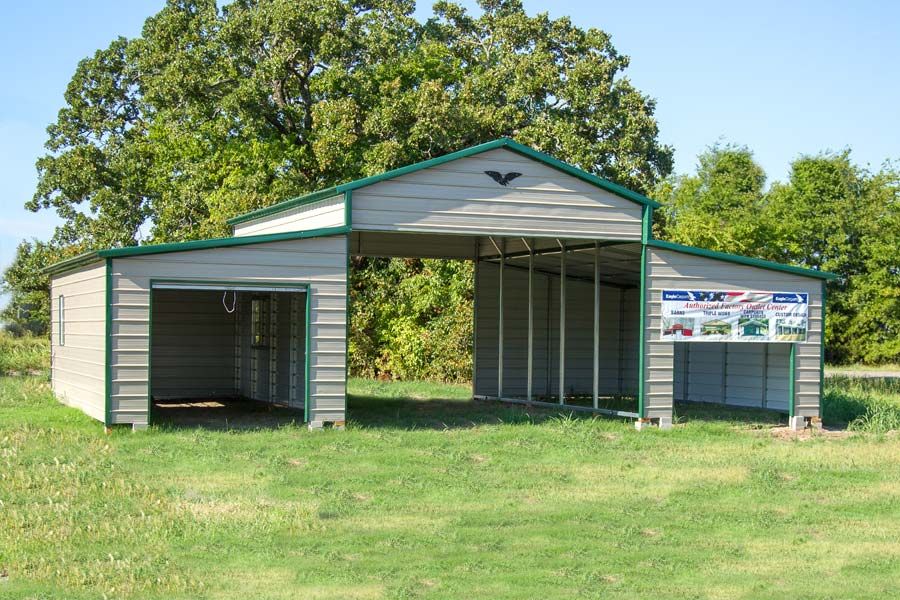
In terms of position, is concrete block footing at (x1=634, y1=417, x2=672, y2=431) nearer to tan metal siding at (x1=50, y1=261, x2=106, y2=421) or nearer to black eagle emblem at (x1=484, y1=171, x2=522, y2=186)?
black eagle emblem at (x1=484, y1=171, x2=522, y2=186)

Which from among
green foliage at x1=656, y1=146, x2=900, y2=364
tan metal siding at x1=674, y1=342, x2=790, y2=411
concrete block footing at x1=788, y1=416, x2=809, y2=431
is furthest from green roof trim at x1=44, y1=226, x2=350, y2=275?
green foliage at x1=656, y1=146, x2=900, y2=364

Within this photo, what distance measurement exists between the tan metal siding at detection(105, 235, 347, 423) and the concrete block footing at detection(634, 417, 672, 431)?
4.54 m

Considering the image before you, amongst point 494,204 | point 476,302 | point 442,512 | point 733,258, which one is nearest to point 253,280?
point 494,204

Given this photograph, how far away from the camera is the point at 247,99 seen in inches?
1168

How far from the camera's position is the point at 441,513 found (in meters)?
10.3

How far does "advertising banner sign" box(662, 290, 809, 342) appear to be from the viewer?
1728 centimetres

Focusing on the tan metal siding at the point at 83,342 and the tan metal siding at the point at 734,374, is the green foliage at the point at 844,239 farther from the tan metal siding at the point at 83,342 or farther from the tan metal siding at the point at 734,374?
the tan metal siding at the point at 83,342

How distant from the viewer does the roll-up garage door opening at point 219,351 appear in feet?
66.0

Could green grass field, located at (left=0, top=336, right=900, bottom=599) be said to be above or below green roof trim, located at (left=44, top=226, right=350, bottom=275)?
below

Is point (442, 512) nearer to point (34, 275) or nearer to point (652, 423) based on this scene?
point (652, 423)

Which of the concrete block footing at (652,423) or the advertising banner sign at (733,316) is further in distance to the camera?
the advertising banner sign at (733,316)

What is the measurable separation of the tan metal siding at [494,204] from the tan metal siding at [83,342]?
3807 millimetres

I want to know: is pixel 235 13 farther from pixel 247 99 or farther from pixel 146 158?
pixel 146 158

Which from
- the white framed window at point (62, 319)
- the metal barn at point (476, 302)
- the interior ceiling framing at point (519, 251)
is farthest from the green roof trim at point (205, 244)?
the interior ceiling framing at point (519, 251)
